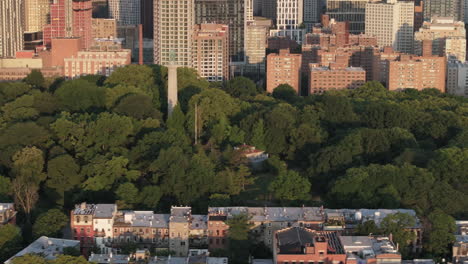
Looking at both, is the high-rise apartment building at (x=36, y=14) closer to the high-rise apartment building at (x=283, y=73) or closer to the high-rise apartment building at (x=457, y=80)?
the high-rise apartment building at (x=283, y=73)

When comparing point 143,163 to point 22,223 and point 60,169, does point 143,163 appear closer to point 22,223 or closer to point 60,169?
point 60,169

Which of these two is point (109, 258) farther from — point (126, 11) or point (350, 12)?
point (350, 12)

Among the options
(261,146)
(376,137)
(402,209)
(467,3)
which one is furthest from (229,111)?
(467,3)

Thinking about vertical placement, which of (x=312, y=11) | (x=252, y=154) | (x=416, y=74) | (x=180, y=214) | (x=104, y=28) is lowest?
(x=180, y=214)

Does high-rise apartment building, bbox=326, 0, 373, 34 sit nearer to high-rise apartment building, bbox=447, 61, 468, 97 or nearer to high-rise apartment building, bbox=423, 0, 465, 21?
high-rise apartment building, bbox=423, 0, 465, 21

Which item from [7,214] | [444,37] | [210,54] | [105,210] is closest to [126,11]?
[444,37]

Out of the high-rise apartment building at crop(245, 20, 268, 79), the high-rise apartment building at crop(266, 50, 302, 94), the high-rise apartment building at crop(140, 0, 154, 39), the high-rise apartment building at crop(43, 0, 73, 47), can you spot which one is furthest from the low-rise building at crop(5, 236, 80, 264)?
the high-rise apartment building at crop(140, 0, 154, 39)
